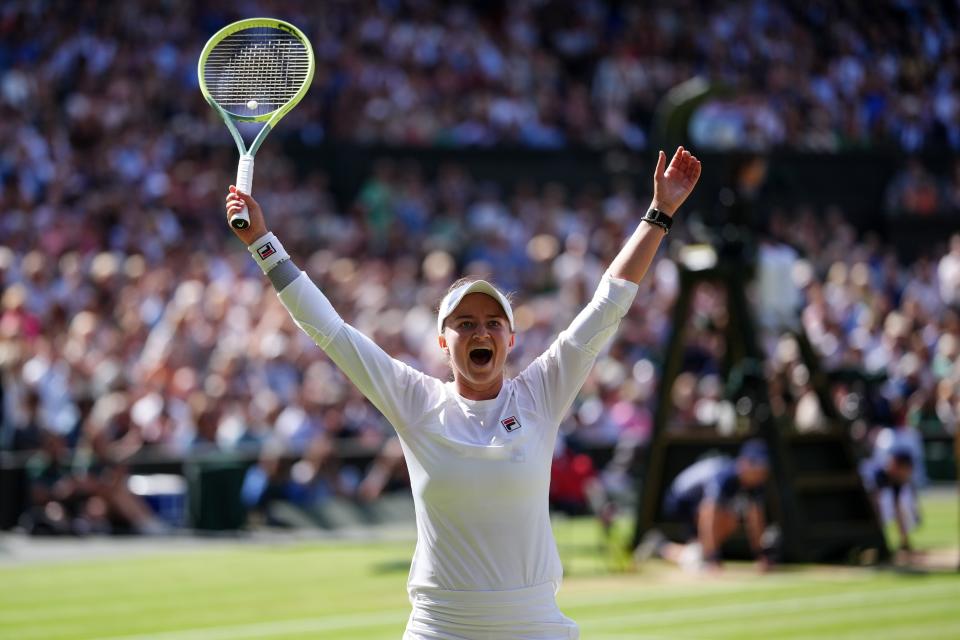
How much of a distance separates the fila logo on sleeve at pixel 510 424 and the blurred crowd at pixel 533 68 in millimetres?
15214

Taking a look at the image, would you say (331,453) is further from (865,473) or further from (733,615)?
(733,615)

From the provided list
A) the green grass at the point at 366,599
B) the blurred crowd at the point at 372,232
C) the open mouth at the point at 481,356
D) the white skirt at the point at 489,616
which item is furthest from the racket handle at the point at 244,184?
the blurred crowd at the point at 372,232

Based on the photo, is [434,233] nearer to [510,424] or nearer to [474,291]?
[474,291]

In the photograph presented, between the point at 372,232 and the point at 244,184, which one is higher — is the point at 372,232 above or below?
above

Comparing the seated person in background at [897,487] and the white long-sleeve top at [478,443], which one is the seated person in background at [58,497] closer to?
the seated person in background at [897,487]

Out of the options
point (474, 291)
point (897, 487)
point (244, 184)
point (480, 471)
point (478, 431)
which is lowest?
point (897, 487)

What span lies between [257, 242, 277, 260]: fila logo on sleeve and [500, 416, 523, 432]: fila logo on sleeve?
848mm

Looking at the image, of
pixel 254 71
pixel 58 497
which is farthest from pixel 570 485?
pixel 254 71

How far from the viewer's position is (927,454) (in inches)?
803

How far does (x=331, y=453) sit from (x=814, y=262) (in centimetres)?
1020

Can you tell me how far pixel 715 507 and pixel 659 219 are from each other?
8247mm

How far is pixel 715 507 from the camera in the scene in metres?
13.0

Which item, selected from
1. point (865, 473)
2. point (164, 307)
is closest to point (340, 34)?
point (164, 307)

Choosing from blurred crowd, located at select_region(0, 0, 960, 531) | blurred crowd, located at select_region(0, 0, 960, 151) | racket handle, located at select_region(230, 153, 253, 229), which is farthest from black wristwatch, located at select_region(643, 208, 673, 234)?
blurred crowd, located at select_region(0, 0, 960, 151)
